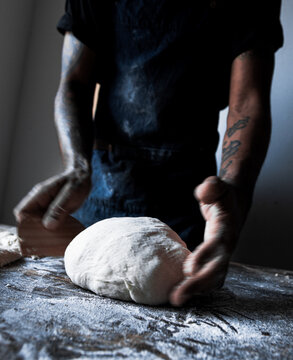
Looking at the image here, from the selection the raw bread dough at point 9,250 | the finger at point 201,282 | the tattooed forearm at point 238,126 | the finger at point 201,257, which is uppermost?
the tattooed forearm at point 238,126

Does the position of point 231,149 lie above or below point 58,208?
above

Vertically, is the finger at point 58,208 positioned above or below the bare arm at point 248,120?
below

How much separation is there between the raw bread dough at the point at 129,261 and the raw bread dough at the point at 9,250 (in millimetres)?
205

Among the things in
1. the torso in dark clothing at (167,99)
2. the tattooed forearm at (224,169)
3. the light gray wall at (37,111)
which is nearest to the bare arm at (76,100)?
the torso in dark clothing at (167,99)

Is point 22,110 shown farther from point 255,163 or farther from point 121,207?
point 255,163

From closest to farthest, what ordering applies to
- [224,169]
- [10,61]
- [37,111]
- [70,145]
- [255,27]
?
[224,169] < [70,145] < [255,27] < [10,61] < [37,111]

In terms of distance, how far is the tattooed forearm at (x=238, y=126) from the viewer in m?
1.18

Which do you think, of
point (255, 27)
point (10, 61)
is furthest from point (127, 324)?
point (10, 61)

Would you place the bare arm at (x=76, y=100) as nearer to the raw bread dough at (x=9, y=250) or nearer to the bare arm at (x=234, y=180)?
the raw bread dough at (x=9, y=250)

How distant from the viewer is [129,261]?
88 centimetres

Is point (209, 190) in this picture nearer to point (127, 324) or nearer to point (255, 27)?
point (127, 324)

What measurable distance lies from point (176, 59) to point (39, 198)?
2.66ft

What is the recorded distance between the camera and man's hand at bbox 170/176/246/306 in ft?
2.32

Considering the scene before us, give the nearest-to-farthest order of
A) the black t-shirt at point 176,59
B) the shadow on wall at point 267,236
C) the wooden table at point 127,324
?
the wooden table at point 127,324
the black t-shirt at point 176,59
the shadow on wall at point 267,236
